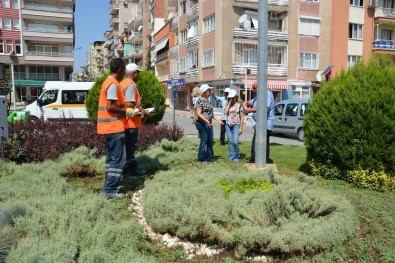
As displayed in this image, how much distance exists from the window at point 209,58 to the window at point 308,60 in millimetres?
8494

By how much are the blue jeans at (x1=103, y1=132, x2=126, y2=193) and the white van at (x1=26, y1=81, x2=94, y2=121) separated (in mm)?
15687

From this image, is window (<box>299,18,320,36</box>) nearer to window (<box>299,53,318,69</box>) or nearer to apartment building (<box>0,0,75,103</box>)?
window (<box>299,53,318,69</box>)

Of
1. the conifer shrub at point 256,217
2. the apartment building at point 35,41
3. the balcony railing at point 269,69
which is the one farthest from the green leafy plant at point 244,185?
the apartment building at point 35,41

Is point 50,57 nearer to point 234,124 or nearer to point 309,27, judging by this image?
point 309,27

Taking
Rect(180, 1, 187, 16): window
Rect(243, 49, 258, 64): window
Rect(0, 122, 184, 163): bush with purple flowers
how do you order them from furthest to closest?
Rect(180, 1, 187, 16): window → Rect(243, 49, 258, 64): window → Rect(0, 122, 184, 163): bush with purple flowers

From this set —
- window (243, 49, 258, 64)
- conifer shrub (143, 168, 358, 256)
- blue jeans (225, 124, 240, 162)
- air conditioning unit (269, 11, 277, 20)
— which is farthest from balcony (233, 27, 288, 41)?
conifer shrub (143, 168, 358, 256)

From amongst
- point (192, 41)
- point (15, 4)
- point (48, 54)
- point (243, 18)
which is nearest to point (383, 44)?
point (243, 18)

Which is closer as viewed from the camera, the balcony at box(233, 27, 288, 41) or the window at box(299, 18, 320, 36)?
the balcony at box(233, 27, 288, 41)

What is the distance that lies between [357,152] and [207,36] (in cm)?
3301

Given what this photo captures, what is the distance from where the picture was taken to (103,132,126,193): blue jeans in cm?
528

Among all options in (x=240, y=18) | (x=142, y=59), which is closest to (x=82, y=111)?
(x=240, y=18)

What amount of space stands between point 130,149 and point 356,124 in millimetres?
3675

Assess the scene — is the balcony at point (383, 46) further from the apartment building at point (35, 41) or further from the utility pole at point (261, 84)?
the apartment building at point (35, 41)

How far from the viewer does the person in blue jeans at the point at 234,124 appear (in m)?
8.46
